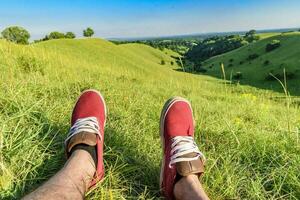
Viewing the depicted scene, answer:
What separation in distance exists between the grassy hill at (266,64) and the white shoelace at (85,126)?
49.9 meters

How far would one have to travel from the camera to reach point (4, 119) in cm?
266

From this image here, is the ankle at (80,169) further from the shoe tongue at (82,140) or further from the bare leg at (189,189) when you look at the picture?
the bare leg at (189,189)

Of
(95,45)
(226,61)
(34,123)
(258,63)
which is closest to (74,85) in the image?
(34,123)

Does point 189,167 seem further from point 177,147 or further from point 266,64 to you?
point 266,64

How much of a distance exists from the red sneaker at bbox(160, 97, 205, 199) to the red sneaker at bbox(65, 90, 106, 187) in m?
0.42

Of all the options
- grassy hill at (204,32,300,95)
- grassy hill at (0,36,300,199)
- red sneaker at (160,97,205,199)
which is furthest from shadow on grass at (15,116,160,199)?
grassy hill at (204,32,300,95)

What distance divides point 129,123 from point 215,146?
80 cm

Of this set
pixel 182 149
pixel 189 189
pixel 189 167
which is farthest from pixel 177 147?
pixel 189 189

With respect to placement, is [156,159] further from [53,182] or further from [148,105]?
[148,105]

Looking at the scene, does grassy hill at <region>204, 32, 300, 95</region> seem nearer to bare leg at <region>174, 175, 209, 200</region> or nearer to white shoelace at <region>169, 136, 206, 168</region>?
white shoelace at <region>169, 136, 206, 168</region>

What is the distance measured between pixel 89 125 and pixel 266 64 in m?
69.5

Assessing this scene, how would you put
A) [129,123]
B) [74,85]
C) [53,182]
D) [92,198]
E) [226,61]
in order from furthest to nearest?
[226,61]
[74,85]
[129,123]
[92,198]
[53,182]

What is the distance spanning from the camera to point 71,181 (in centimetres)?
197

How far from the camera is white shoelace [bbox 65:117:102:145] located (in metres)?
2.46
